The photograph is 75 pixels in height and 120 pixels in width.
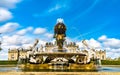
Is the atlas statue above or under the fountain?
above

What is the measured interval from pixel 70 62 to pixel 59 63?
0.92m

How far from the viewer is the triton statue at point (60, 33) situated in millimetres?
31250

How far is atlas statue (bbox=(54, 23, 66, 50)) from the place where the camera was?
31250 millimetres

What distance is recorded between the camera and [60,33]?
31.6 m

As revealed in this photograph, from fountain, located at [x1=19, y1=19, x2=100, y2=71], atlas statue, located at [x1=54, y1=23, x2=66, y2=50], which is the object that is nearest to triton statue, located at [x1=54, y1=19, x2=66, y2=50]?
atlas statue, located at [x1=54, y1=23, x2=66, y2=50]

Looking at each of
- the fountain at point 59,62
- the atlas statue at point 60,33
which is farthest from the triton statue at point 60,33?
the fountain at point 59,62

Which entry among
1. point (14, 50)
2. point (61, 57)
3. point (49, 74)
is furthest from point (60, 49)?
point (14, 50)

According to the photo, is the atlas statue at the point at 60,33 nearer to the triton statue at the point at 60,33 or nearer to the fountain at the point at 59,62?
the triton statue at the point at 60,33

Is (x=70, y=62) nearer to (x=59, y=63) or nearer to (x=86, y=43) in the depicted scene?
(x=59, y=63)

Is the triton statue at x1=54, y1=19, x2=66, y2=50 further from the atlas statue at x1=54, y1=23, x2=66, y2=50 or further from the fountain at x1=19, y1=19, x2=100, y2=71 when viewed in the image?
the fountain at x1=19, y1=19, x2=100, y2=71

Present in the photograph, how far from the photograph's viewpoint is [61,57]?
26.4 meters

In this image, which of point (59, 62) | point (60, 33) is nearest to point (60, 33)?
point (60, 33)

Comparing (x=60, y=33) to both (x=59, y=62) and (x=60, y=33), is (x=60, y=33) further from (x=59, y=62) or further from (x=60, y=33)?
(x=59, y=62)

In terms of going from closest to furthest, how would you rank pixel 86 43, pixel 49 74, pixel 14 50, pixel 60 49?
pixel 49 74 < pixel 86 43 < pixel 60 49 < pixel 14 50
